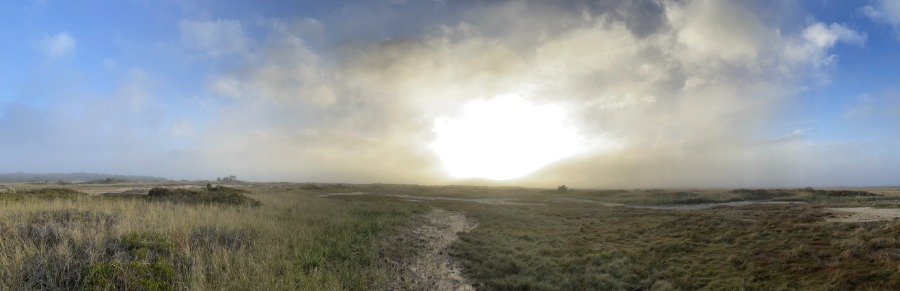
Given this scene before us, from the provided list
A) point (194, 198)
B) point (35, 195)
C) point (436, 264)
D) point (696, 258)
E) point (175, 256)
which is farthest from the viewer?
point (194, 198)

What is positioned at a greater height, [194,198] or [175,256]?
[194,198]

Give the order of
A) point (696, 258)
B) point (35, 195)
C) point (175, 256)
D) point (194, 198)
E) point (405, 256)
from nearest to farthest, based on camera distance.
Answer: point (175, 256) < point (405, 256) < point (696, 258) < point (35, 195) < point (194, 198)

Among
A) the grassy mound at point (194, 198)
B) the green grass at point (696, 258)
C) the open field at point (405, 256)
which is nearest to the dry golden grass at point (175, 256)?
the open field at point (405, 256)

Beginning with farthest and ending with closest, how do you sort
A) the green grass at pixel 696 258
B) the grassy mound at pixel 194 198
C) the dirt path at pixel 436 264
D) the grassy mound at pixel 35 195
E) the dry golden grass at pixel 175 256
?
1. the grassy mound at pixel 194 198
2. the grassy mound at pixel 35 195
3. the dirt path at pixel 436 264
4. the green grass at pixel 696 258
5. the dry golden grass at pixel 175 256

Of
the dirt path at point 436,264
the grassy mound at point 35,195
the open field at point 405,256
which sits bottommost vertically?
the dirt path at point 436,264

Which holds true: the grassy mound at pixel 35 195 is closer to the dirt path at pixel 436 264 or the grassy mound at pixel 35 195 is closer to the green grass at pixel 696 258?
the dirt path at pixel 436 264

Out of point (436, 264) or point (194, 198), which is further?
point (194, 198)

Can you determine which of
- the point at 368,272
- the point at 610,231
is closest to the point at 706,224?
the point at 610,231

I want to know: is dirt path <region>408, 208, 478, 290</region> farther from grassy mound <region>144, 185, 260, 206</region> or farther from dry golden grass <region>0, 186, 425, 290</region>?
grassy mound <region>144, 185, 260, 206</region>

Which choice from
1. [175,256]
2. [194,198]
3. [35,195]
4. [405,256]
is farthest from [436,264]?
[35,195]

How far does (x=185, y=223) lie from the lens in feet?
44.0

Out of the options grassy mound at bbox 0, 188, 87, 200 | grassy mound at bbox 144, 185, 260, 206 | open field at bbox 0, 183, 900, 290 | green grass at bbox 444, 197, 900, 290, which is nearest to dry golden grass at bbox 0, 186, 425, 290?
open field at bbox 0, 183, 900, 290

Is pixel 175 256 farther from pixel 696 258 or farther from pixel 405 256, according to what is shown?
pixel 696 258

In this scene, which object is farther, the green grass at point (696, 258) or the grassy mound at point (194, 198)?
the grassy mound at point (194, 198)
